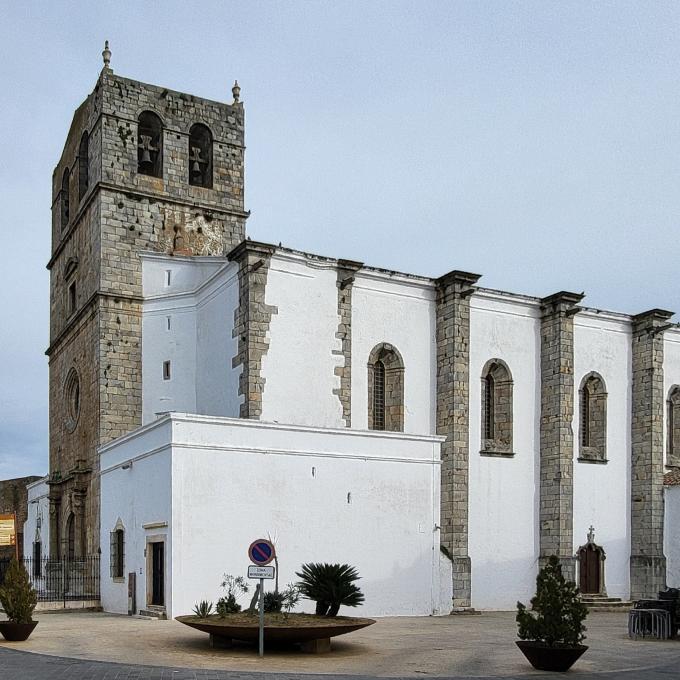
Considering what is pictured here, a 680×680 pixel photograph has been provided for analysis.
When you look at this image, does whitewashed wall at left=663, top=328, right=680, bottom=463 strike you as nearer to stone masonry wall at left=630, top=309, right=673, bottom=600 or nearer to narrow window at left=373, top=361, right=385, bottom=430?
stone masonry wall at left=630, top=309, right=673, bottom=600

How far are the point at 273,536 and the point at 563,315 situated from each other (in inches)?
534

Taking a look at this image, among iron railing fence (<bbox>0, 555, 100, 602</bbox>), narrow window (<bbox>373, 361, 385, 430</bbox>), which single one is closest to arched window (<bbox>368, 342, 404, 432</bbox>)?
narrow window (<bbox>373, 361, 385, 430</bbox>)

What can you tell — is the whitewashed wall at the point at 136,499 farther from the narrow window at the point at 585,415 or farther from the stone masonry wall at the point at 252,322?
the narrow window at the point at 585,415

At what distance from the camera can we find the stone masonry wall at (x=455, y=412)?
27672mm

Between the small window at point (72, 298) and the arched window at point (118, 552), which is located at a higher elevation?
the small window at point (72, 298)

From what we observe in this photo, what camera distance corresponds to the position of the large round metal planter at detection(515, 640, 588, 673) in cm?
1377

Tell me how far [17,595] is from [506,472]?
17.4 m

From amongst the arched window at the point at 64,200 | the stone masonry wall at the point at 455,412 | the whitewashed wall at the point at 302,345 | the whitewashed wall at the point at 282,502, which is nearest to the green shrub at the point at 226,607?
the whitewashed wall at the point at 282,502

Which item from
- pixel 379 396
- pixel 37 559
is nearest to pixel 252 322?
pixel 379 396

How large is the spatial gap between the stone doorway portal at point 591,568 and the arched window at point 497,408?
4350 millimetres

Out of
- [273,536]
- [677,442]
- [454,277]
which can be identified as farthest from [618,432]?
[273,536]

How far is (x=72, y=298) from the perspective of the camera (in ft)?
112

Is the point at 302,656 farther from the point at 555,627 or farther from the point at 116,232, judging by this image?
the point at 116,232

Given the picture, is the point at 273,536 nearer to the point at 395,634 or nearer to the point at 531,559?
the point at 395,634
